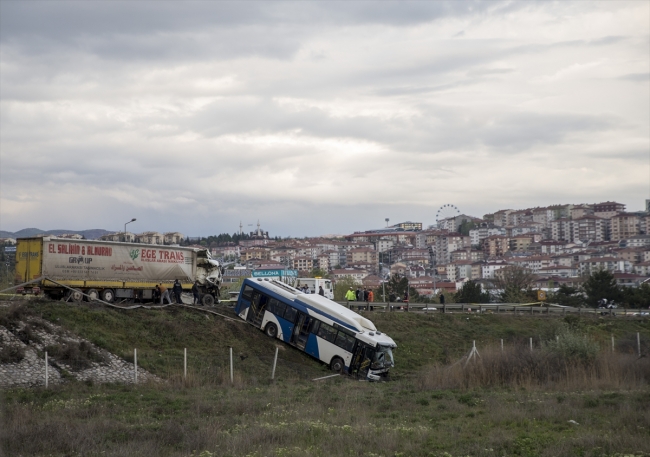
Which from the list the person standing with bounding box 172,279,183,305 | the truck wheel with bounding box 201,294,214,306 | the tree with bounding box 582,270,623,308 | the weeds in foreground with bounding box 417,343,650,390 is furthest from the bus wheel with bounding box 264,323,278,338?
the tree with bounding box 582,270,623,308

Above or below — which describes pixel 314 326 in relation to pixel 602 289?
above

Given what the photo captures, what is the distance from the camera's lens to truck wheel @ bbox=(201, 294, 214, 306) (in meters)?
41.3

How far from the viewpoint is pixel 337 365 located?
1232 inches

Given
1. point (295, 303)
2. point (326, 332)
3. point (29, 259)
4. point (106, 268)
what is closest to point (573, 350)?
Result: point (326, 332)

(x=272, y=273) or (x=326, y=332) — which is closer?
(x=326, y=332)

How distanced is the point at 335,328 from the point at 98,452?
18.5 metres

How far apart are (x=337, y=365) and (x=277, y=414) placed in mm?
13464

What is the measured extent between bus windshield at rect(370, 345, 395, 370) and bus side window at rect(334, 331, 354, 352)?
1171mm

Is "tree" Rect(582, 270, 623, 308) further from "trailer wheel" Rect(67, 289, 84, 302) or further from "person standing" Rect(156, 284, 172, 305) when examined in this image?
"trailer wheel" Rect(67, 289, 84, 302)

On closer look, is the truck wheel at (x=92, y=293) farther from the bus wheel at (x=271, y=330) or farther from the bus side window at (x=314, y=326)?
the bus side window at (x=314, y=326)

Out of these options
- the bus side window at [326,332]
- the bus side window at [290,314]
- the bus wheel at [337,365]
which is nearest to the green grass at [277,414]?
the bus wheel at [337,365]

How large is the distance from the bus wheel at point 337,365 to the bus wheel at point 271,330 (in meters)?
3.64

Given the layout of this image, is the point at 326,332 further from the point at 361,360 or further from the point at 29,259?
the point at 29,259

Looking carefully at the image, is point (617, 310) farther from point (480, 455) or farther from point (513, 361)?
point (480, 455)
